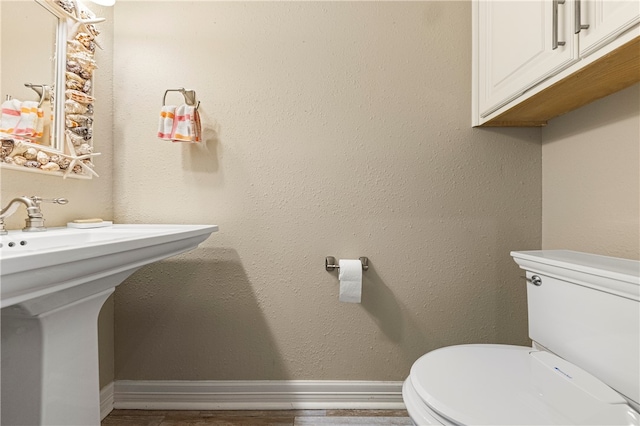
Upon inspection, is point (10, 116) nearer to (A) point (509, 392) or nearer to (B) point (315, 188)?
(B) point (315, 188)

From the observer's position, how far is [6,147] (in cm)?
93

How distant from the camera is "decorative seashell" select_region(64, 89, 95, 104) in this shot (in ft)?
3.77

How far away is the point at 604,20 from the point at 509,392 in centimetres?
96

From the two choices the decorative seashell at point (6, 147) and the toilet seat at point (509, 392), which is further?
the decorative seashell at point (6, 147)

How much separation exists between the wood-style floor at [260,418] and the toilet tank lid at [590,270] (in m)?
0.85

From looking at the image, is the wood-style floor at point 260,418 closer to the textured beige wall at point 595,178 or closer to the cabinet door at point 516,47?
the textured beige wall at point 595,178

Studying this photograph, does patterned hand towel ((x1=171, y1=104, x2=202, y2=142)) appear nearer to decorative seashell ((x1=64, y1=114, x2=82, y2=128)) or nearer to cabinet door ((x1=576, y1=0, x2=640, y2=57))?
decorative seashell ((x1=64, y1=114, x2=82, y2=128))

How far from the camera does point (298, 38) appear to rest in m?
1.39

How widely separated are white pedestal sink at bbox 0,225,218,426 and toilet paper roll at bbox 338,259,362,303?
70 centimetres

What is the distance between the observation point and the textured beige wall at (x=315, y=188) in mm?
1389

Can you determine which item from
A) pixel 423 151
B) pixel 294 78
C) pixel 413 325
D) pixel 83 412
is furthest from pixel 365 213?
pixel 83 412

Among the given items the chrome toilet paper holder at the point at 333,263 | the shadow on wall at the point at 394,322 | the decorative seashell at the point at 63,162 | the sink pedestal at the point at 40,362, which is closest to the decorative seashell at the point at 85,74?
the decorative seashell at the point at 63,162

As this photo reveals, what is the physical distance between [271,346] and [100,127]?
123 cm

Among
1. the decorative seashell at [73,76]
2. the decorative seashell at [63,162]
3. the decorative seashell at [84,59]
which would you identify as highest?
the decorative seashell at [84,59]
